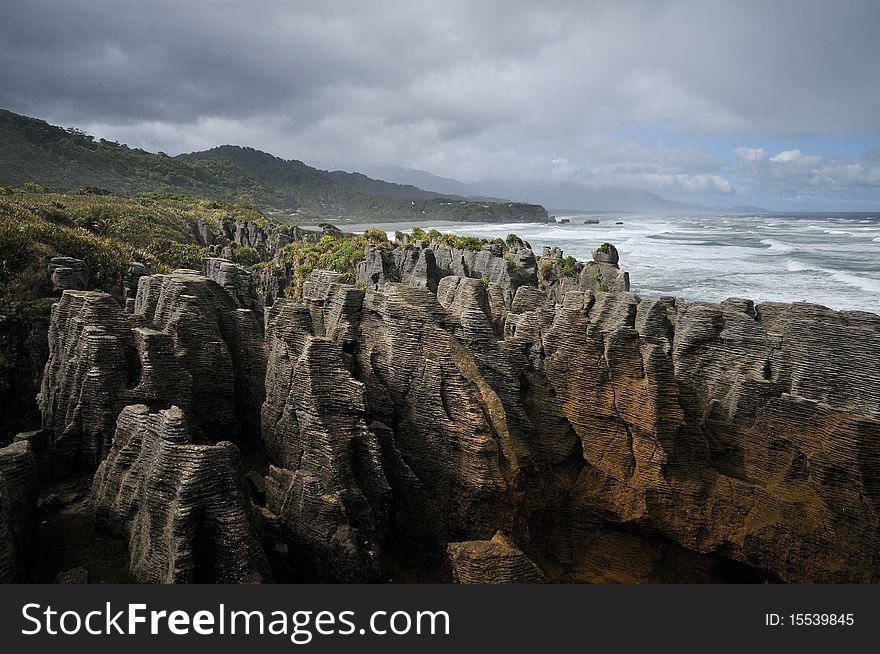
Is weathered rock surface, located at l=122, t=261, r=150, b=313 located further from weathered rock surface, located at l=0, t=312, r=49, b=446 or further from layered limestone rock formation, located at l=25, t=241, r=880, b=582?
layered limestone rock formation, located at l=25, t=241, r=880, b=582

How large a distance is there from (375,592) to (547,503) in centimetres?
739

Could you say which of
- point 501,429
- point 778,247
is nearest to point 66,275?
point 501,429

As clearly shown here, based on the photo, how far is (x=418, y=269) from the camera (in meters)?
46.6

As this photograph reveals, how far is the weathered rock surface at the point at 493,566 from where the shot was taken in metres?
8.56

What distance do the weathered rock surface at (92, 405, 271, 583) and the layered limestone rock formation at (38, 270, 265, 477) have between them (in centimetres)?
279

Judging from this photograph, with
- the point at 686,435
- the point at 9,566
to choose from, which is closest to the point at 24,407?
the point at 9,566

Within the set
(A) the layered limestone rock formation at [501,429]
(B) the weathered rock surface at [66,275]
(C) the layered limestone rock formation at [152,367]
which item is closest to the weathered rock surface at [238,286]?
(C) the layered limestone rock formation at [152,367]

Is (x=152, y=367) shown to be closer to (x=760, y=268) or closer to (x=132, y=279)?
(x=132, y=279)

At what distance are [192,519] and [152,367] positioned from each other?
14.5 feet

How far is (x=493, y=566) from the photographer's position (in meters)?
8.58

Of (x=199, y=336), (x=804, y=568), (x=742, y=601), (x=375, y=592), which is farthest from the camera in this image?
(x=199, y=336)

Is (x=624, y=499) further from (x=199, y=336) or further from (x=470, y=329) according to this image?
(x=199, y=336)

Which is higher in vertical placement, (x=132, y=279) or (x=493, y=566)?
(x=132, y=279)

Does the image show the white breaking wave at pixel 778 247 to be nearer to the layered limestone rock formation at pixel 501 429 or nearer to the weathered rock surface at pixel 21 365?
the layered limestone rock formation at pixel 501 429
